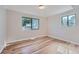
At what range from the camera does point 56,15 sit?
147cm

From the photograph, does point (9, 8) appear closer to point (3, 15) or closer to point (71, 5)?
point (3, 15)

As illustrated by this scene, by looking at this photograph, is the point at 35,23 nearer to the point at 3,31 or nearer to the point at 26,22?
the point at 26,22

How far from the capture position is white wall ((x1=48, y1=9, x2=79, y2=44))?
1.38m

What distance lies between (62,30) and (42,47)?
382mm

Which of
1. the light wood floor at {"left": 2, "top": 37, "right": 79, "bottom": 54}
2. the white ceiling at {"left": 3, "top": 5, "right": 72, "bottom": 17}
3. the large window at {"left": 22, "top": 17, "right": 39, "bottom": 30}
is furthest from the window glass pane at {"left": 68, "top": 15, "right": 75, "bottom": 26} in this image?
the large window at {"left": 22, "top": 17, "right": 39, "bottom": 30}

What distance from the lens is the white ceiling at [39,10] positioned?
137 cm

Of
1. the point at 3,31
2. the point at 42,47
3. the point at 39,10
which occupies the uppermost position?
the point at 39,10

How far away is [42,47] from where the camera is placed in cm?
143

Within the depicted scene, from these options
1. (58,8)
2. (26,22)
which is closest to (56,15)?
(58,8)

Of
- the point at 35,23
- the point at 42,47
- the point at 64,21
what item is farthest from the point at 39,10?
the point at 42,47

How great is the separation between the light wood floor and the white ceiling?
40 cm

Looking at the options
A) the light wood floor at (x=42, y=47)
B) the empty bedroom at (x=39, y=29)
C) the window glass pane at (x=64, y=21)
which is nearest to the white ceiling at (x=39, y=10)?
the empty bedroom at (x=39, y=29)

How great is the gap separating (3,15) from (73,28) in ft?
3.22

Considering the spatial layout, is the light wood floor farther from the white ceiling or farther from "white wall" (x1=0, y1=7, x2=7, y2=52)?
the white ceiling
